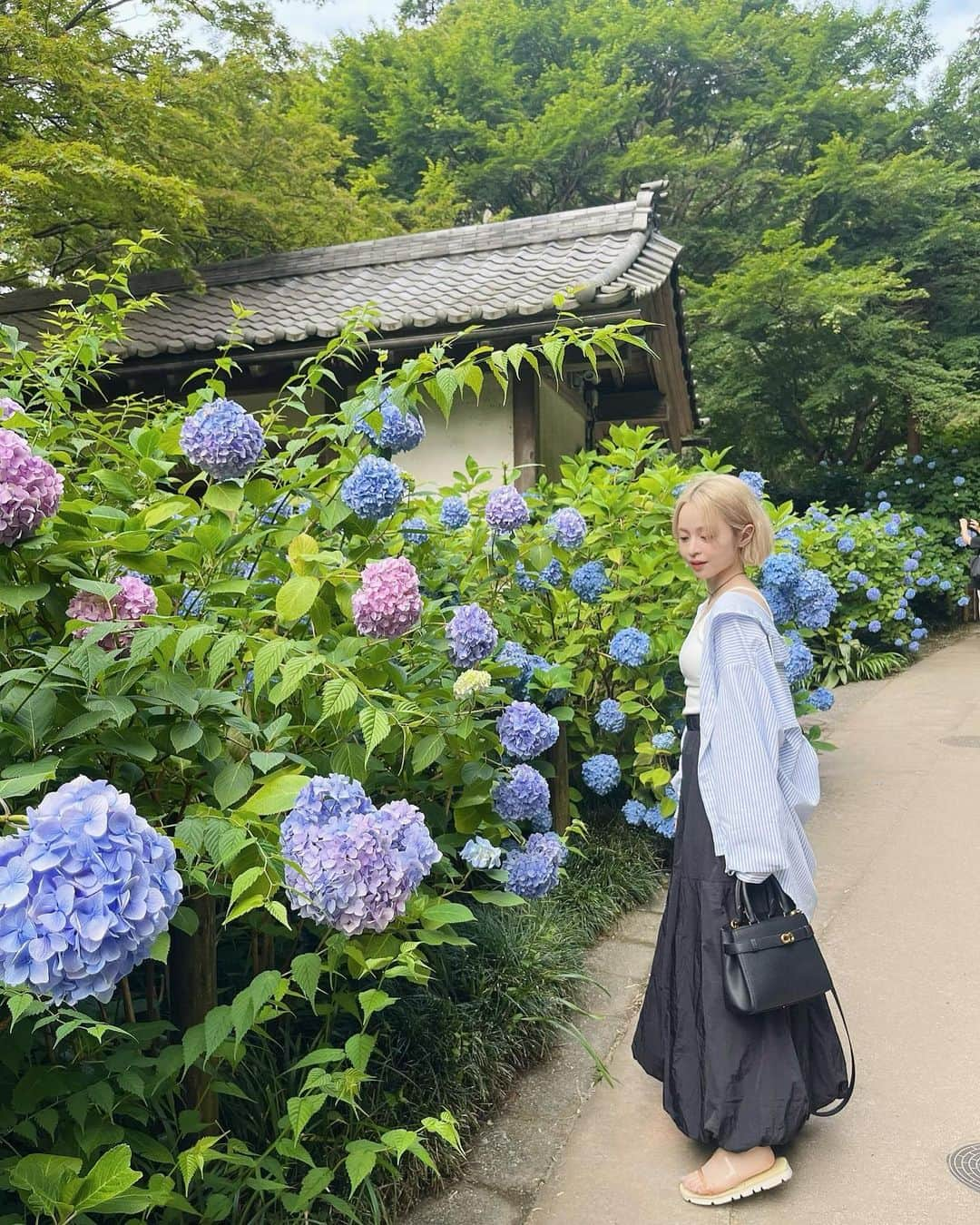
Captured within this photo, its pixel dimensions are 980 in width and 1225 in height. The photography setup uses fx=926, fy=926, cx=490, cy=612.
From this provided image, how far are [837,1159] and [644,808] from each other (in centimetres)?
169

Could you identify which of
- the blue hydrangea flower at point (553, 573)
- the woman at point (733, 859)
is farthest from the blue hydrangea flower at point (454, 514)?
the woman at point (733, 859)

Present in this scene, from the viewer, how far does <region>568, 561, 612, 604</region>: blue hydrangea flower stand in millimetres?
3574

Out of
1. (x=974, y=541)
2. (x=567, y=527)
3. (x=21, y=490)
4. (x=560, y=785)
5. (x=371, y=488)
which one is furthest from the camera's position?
(x=974, y=541)

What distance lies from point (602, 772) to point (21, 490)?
267cm

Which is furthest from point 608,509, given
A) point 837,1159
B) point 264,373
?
point 264,373

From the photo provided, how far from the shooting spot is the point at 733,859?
6.68 feet

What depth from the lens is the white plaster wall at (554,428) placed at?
700cm

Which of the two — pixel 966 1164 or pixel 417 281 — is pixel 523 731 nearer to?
pixel 966 1164

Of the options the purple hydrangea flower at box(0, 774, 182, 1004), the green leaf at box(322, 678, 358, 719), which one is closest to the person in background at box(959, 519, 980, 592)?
the green leaf at box(322, 678, 358, 719)

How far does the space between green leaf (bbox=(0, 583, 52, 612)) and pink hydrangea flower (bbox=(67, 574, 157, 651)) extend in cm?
8

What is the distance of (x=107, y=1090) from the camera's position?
4.73 ft

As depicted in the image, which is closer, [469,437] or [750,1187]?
[750,1187]

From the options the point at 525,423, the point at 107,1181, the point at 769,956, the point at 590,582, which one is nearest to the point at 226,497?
the point at 107,1181

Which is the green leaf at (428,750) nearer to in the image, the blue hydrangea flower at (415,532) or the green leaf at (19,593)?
the blue hydrangea flower at (415,532)
